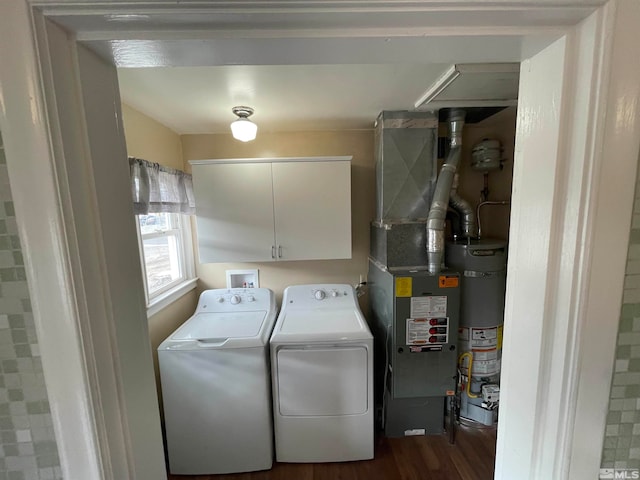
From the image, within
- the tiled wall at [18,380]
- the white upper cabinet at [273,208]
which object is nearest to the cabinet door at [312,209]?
the white upper cabinet at [273,208]

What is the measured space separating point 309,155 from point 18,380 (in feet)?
6.71

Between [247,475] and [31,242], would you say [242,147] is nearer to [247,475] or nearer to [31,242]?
[31,242]

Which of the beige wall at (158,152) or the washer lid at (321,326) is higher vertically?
the beige wall at (158,152)

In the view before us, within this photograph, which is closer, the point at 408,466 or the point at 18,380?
the point at 18,380

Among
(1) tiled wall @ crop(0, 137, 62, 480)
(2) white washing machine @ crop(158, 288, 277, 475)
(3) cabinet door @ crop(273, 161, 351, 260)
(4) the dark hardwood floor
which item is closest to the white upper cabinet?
(3) cabinet door @ crop(273, 161, 351, 260)

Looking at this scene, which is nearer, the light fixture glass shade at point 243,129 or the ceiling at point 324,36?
the ceiling at point 324,36

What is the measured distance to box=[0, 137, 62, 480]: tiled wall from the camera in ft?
1.41

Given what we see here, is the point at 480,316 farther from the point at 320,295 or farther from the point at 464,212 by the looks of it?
the point at 320,295

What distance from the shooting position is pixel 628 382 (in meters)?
0.49

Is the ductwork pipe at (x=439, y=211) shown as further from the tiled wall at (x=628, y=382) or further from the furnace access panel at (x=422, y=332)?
the tiled wall at (x=628, y=382)

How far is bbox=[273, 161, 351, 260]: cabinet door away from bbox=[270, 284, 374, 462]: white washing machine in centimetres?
59

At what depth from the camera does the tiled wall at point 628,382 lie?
0.46 m

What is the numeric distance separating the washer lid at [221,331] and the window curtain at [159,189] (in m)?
0.81

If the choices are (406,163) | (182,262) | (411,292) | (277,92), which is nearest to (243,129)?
(277,92)
